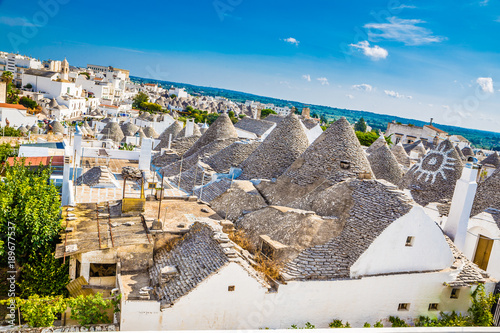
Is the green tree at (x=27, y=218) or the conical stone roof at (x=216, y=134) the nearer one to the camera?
the green tree at (x=27, y=218)

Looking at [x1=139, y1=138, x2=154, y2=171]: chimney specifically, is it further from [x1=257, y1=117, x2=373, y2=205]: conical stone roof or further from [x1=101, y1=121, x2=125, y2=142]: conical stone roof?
[x1=101, y1=121, x2=125, y2=142]: conical stone roof

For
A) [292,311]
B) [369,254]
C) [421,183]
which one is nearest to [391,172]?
[421,183]

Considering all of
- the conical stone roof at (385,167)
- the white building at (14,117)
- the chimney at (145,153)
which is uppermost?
the conical stone roof at (385,167)

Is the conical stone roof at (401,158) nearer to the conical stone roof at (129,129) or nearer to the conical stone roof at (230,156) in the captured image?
the conical stone roof at (230,156)

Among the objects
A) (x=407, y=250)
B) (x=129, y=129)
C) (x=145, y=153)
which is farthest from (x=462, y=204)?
(x=129, y=129)

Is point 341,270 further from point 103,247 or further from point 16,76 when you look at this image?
point 16,76

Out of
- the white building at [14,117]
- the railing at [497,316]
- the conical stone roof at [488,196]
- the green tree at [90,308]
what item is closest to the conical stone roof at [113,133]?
the white building at [14,117]

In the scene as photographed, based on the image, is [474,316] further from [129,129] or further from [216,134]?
[129,129]

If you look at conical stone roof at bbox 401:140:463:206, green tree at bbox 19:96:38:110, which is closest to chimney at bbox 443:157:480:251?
conical stone roof at bbox 401:140:463:206

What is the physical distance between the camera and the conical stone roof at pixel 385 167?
672 inches

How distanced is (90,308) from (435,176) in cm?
1289

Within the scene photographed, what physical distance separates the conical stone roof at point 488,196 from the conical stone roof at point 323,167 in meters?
3.76

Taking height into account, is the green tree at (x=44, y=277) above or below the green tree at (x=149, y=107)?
below

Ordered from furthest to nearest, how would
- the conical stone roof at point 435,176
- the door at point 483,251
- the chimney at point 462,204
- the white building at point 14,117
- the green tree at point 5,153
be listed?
the white building at point 14,117
the green tree at point 5,153
the conical stone roof at point 435,176
the door at point 483,251
the chimney at point 462,204
